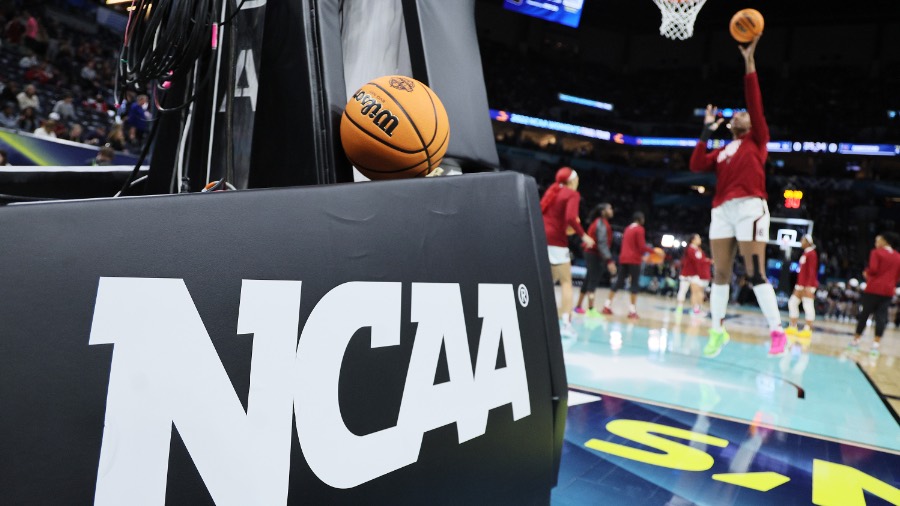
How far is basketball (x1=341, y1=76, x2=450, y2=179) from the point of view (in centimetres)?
173

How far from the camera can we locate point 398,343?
133 cm

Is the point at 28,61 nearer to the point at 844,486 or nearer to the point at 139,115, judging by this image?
the point at 139,115

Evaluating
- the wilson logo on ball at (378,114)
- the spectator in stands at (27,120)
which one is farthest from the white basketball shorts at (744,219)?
the spectator in stands at (27,120)

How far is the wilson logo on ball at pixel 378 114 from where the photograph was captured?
1718 mm

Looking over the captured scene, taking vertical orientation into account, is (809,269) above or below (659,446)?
above

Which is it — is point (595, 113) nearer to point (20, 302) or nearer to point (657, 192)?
point (657, 192)

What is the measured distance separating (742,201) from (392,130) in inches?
170

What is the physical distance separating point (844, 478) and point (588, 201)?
28.2 meters

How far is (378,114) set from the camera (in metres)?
1.74

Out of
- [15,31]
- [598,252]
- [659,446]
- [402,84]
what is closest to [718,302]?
[598,252]

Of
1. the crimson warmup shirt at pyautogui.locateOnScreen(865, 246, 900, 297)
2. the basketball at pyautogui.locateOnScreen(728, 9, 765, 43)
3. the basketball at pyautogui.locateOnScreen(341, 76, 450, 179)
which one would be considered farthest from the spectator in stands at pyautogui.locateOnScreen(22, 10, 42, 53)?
the crimson warmup shirt at pyautogui.locateOnScreen(865, 246, 900, 297)

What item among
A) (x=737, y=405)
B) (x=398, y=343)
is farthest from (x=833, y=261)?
(x=398, y=343)

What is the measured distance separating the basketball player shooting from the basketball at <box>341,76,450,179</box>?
3.86 metres

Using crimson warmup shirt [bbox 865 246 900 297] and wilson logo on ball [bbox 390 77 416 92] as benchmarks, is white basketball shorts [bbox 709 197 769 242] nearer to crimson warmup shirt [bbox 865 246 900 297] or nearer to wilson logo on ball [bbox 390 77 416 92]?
wilson logo on ball [bbox 390 77 416 92]
